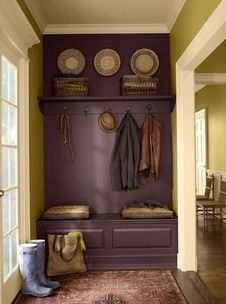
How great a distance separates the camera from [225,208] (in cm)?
661

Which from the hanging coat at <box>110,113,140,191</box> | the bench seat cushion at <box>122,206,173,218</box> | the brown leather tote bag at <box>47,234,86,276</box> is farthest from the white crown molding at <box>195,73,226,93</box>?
the brown leather tote bag at <box>47,234,86,276</box>

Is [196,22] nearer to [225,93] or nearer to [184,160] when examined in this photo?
[184,160]

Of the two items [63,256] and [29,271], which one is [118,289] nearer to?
[63,256]

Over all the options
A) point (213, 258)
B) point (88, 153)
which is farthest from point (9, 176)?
point (213, 258)

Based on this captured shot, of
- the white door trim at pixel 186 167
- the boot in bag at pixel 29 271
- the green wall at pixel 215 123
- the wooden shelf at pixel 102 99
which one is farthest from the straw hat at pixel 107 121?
the green wall at pixel 215 123

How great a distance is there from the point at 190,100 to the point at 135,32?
119cm

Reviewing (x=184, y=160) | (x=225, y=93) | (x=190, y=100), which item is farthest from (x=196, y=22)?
(x=225, y=93)

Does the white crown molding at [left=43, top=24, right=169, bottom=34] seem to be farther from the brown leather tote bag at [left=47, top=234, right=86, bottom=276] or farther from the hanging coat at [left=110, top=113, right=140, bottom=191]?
the brown leather tote bag at [left=47, top=234, right=86, bottom=276]

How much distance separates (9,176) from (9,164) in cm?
10

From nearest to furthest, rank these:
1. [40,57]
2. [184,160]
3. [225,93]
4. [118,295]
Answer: [118,295] → [184,160] → [40,57] → [225,93]

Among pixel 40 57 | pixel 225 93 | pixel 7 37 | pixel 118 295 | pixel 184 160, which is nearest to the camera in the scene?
pixel 7 37

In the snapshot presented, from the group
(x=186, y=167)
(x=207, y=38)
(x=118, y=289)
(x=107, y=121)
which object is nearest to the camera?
(x=207, y=38)

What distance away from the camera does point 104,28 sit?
14.9ft

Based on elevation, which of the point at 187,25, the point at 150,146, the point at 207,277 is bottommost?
the point at 207,277
